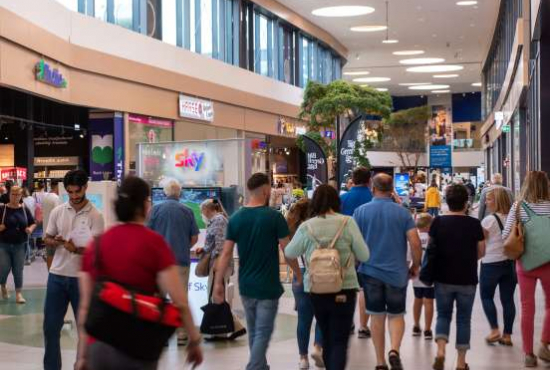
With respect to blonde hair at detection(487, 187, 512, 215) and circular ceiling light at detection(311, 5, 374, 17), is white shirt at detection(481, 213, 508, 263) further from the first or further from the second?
circular ceiling light at detection(311, 5, 374, 17)

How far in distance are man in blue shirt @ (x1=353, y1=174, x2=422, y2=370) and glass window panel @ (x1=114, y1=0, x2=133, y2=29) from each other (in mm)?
15787

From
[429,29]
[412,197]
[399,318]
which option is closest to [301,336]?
[399,318]

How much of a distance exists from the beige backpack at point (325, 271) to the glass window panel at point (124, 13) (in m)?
16.6

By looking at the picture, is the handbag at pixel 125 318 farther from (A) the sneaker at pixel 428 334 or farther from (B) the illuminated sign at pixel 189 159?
(B) the illuminated sign at pixel 189 159

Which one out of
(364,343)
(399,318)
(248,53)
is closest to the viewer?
(399,318)

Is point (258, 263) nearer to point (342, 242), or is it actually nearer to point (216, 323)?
point (342, 242)

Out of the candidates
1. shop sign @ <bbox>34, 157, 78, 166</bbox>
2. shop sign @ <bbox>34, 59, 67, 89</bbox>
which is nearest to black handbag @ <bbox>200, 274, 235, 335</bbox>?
shop sign @ <bbox>34, 59, 67, 89</bbox>

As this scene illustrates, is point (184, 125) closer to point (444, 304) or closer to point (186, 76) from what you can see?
point (186, 76)

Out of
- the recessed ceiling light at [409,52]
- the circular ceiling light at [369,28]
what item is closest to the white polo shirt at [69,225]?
the circular ceiling light at [369,28]

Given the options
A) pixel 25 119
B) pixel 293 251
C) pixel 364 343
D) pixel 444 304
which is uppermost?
pixel 25 119

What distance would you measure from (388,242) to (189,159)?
209 inches

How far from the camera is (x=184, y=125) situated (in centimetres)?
2639

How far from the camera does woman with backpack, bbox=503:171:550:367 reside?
7.55 metres

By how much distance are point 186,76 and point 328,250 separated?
64.6 feet
